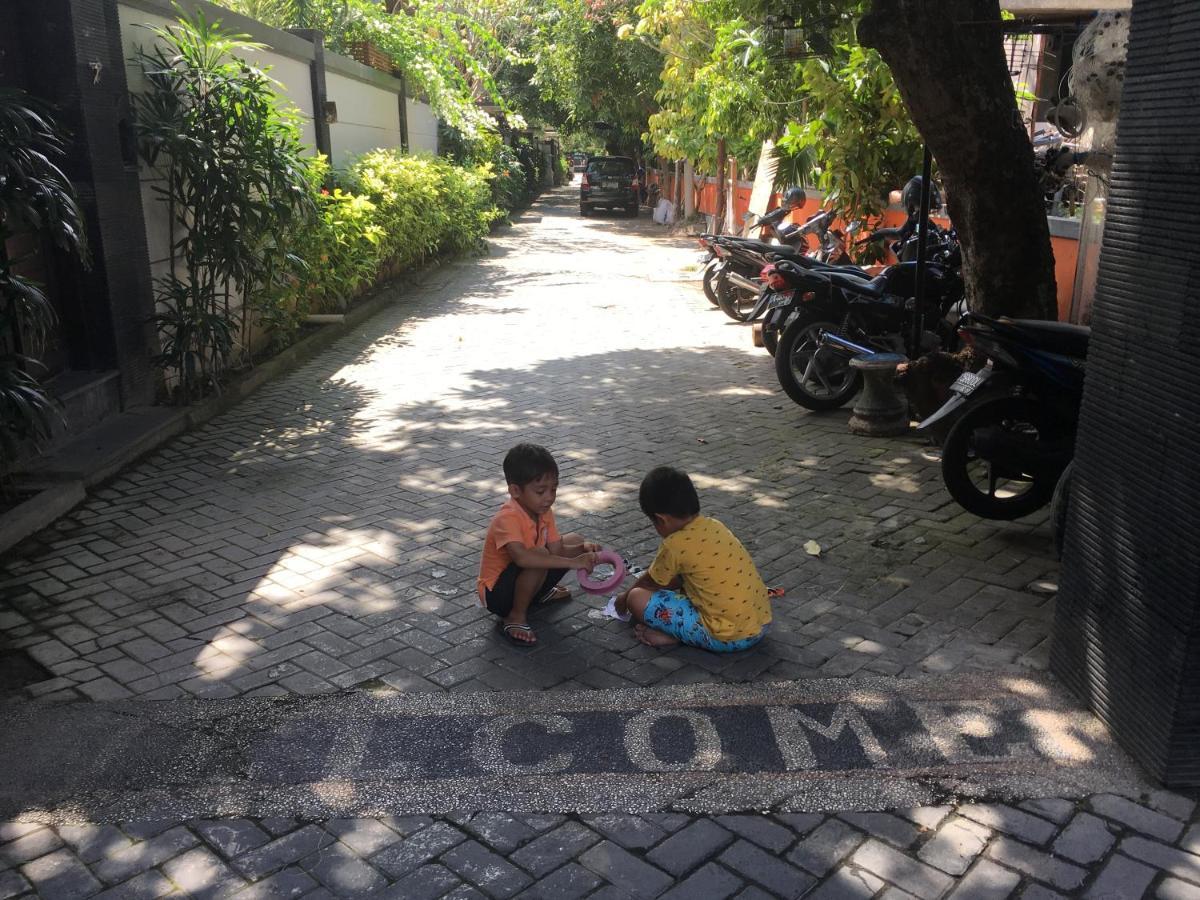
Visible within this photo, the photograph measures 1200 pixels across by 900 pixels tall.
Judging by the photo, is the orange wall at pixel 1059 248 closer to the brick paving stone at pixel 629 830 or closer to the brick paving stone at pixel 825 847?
the brick paving stone at pixel 825 847

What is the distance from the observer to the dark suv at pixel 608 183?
3234 cm

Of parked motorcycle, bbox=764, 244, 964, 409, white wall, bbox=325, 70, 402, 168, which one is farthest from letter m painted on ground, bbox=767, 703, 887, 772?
white wall, bbox=325, 70, 402, 168

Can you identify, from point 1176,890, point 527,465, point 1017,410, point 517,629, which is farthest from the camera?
point 1017,410

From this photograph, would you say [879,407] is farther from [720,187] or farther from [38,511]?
[720,187]

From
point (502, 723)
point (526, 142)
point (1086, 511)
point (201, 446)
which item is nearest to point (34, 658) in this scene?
point (502, 723)

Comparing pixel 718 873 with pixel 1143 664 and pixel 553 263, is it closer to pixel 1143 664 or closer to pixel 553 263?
pixel 1143 664

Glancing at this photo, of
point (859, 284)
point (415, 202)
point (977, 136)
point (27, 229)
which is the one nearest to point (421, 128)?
point (415, 202)

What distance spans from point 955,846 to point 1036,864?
8.3 inches

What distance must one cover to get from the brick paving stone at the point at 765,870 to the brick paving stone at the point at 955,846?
14.2 inches

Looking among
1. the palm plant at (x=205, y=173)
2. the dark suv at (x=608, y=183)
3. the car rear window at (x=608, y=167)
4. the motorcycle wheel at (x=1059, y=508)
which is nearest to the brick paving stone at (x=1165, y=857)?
the motorcycle wheel at (x=1059, y=508)

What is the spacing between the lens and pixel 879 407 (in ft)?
23.4

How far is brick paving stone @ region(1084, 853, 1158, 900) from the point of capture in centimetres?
270

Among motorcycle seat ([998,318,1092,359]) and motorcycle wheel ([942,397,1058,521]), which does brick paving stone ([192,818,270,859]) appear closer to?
motorcycle wheel ([942,397,1058,521])

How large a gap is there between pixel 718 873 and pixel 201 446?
17.2 feet
